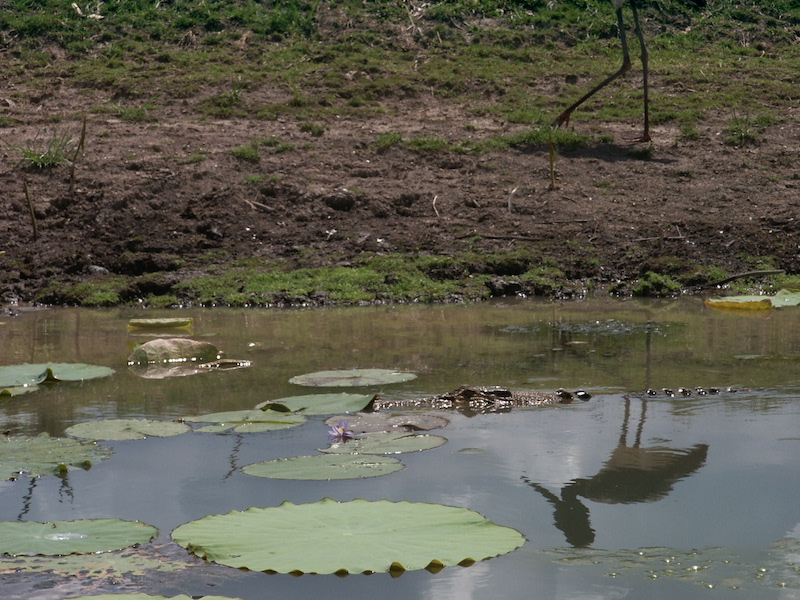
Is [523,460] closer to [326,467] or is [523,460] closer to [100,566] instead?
[326,467]

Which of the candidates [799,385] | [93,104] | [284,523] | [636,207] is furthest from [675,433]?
[93,104]

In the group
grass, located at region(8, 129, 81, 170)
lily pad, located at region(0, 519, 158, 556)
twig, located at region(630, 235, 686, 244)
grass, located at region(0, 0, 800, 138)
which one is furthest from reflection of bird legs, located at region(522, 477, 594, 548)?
grass, located at region(0, 0, 800, 138)

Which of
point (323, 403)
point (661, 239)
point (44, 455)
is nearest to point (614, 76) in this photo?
point (661, 239)

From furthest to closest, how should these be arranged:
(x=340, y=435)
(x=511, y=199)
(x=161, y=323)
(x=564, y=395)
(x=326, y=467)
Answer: (x=511, y=199) < (x=161, y=323) < (x=564, y=395) < (x=340, y=435) < (x=326, y=467)

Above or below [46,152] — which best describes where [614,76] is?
above

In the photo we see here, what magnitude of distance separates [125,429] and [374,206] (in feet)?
15.5

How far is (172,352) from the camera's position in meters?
4.29

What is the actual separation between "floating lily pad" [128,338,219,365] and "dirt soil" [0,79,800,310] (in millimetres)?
2270

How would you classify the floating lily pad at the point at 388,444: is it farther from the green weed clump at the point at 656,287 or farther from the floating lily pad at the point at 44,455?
the green weed clump at the point at 656,287

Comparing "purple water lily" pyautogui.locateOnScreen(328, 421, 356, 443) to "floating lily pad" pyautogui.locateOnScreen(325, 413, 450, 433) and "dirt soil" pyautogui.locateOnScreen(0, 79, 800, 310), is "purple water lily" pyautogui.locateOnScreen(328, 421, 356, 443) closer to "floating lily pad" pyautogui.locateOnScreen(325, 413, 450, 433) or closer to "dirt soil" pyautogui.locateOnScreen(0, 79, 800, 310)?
"floating lily pad" pyautogui.locateOnScreen(325, 413, 450, 433)

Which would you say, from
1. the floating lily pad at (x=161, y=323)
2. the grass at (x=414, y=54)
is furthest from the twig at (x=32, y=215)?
the grass at (x=414, y=54)

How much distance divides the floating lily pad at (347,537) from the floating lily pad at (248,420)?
0.88m

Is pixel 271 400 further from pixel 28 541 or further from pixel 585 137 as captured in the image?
pixel 585 137

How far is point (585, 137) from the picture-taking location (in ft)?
29.3
